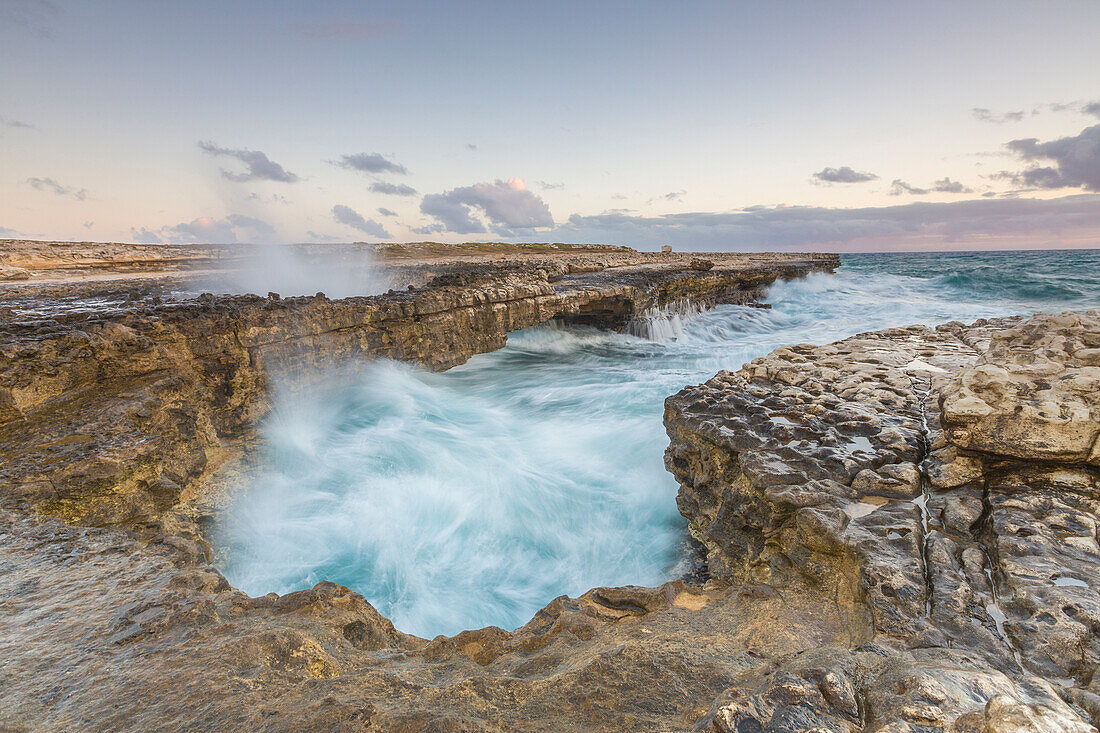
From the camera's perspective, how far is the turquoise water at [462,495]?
4.40 meters

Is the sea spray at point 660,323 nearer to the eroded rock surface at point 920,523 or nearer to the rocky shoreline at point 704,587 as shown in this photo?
the rocky shoreline at point 704,587

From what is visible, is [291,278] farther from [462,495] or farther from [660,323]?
[660,323]

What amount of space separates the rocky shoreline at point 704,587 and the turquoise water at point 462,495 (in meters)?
0.89

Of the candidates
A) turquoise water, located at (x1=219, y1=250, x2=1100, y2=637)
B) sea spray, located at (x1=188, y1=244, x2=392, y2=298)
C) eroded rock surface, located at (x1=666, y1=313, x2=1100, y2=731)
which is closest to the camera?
eroded rock surface, located at (x1=666, y1=313, x2=1100, y2=731)

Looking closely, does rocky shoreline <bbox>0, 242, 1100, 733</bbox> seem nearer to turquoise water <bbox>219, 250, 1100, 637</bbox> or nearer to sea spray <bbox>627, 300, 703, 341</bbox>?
turquoise water <bbox>219, 250, 1100, 637</bbox>

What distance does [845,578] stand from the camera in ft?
8.02

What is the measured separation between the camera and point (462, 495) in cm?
584

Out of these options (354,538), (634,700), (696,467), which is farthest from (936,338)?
(354,538)

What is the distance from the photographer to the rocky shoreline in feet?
5.07

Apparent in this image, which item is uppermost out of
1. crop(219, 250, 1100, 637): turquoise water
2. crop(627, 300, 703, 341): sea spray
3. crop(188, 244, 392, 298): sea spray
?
crop(188, 244, 392, 298): sea spray

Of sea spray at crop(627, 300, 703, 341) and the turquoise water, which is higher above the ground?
sea spray at crop(627, 300, 703, 341)

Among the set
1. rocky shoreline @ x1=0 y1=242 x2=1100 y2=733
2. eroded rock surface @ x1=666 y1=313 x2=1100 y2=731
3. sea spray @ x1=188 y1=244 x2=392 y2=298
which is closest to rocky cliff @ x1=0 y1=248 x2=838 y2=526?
rocky shoreline @ x1=0 y1=242 x2=1100 y2=733

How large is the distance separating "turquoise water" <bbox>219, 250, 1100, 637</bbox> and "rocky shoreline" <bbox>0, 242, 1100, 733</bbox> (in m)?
0.89

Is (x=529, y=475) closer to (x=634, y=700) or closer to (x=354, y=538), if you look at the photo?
(x=354, y=538)
